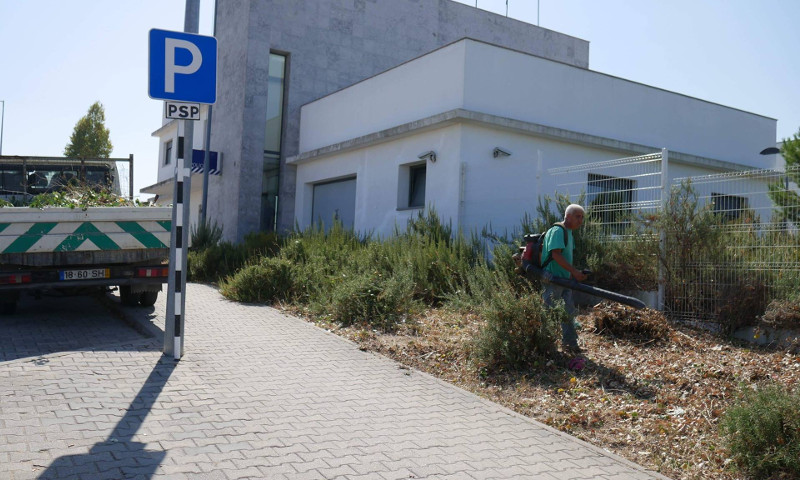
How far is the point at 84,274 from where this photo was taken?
9266 millimetres

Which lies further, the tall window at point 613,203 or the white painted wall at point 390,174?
the white painted wall at point 390,174

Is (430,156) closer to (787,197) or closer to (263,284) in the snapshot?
(263,284)

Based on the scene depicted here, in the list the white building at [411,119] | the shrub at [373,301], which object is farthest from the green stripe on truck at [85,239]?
the white building at [411,119]

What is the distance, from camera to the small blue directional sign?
23.8 ft

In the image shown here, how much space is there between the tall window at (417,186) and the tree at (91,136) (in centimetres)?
2923

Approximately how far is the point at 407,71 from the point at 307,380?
34.5 ft

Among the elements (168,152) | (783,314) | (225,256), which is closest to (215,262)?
(225,256)

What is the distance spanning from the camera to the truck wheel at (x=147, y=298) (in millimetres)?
10547

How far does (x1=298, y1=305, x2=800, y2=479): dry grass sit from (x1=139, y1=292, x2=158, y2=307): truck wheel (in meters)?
3.28

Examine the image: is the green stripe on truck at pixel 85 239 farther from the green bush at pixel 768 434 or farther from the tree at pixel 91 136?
the tree at pixel 91 136

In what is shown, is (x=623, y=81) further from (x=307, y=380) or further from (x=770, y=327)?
(x=307, y=380)

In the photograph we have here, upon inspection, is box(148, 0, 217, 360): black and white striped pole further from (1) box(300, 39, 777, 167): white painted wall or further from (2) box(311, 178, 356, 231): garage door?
(2) box(311, 178, 356, 231): garage door

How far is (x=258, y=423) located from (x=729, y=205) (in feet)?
22.2

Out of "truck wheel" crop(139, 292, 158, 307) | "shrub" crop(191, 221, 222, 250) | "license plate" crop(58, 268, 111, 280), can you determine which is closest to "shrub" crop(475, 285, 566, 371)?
"license plate" crop(58, 268, 111, 280)
